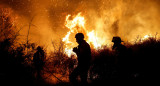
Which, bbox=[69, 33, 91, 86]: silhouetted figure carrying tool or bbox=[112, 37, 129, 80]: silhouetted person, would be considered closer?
bbox=[69, 33, 91, 86]: silhouetted figure carrying tool

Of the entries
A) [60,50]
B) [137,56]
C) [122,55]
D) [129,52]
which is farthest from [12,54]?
[137,56]

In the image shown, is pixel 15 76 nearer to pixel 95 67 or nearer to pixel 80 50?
pixel 80 50

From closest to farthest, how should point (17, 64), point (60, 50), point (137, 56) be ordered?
1. point (17, 64)
2. point (137, 56)
3. point (60, 50)

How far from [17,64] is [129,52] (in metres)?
4.90

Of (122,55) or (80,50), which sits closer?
(80,50)

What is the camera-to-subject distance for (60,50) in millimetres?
11156

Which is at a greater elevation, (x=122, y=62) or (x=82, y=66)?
(x=122, y=62)

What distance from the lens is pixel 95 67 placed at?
8.77 meters

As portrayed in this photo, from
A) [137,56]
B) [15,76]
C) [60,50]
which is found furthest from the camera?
[60,50]

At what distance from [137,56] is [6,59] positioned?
856 centimetres

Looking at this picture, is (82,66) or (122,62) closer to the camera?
(82,66)

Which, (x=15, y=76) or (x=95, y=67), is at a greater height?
(x=95, y=67)

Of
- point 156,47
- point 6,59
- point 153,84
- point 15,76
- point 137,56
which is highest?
point 156,47

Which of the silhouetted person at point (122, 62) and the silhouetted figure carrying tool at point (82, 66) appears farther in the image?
the silhouetted person at point (122, 62)
